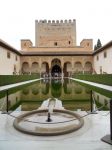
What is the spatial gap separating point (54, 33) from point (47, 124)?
3801 cm

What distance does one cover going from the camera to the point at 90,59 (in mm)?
32625

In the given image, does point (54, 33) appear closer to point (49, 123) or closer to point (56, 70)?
point (56, 70)

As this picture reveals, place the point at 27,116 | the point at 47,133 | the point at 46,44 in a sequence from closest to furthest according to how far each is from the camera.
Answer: the point at 47,133 < the point at 27,116 < the point at 46,44

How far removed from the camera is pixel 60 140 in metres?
3.62

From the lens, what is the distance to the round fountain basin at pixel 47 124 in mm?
3969

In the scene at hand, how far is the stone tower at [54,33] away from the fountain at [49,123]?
120 ft

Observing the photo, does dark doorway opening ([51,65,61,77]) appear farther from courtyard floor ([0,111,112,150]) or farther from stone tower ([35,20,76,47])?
courtyard floor ([0,111,112,150])

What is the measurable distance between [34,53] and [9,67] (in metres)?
9.17

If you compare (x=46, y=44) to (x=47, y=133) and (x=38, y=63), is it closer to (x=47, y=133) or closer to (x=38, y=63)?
(x=38, y=63)

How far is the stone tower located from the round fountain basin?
3641 cm

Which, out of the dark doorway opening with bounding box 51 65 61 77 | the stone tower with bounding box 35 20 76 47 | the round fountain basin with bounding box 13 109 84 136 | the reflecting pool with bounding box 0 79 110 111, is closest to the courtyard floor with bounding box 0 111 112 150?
the round fountain basin with bounding box 13 109 84 136

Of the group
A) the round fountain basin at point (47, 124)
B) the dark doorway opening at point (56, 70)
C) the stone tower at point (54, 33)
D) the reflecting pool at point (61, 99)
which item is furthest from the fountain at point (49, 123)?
the stone tower at point (54, 33)

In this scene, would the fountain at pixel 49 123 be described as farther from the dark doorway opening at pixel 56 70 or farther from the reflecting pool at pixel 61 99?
the dark doorway opening at pixel 56 70

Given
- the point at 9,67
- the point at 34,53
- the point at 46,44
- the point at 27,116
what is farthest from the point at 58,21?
the point at 27,116
